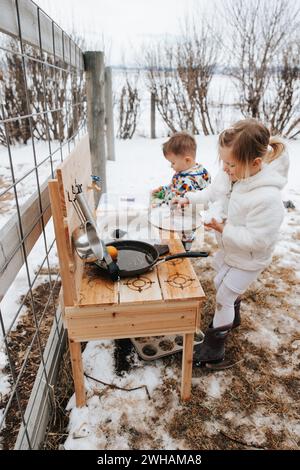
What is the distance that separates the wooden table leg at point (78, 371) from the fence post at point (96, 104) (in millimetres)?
2578

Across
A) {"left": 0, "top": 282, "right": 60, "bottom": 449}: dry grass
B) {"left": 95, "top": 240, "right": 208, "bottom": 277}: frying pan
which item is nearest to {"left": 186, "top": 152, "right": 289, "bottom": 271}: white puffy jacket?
{"left": 95, "top": 240, "right": 208, "bottom": 277}: frying pan

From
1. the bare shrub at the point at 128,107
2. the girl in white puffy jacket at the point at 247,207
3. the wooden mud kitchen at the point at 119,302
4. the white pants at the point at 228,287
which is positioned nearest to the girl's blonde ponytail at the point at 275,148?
the girl in white puffy jacket at the point at 247,207

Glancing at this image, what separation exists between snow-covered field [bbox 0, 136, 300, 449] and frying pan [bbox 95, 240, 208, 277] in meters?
0.67

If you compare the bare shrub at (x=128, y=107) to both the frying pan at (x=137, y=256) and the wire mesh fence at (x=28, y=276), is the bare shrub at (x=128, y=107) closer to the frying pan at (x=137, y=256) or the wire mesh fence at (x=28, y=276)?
the wire mesh fence at (x=28, y=276)

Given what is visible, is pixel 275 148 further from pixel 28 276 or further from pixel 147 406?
pixel 147 406

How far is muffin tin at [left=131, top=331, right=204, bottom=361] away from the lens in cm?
192

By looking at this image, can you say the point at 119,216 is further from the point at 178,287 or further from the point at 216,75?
the point at 216,75

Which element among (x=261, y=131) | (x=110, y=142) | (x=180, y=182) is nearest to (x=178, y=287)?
(x=261, y=131)

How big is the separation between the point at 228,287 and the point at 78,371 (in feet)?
2.74

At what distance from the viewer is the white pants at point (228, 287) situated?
1.70 metres

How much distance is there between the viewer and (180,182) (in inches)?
93.1

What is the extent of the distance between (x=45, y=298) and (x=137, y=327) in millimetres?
1227

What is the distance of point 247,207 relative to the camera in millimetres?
1568

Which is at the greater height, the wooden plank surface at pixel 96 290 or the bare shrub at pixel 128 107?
the bare shrub at pixel 128 107
